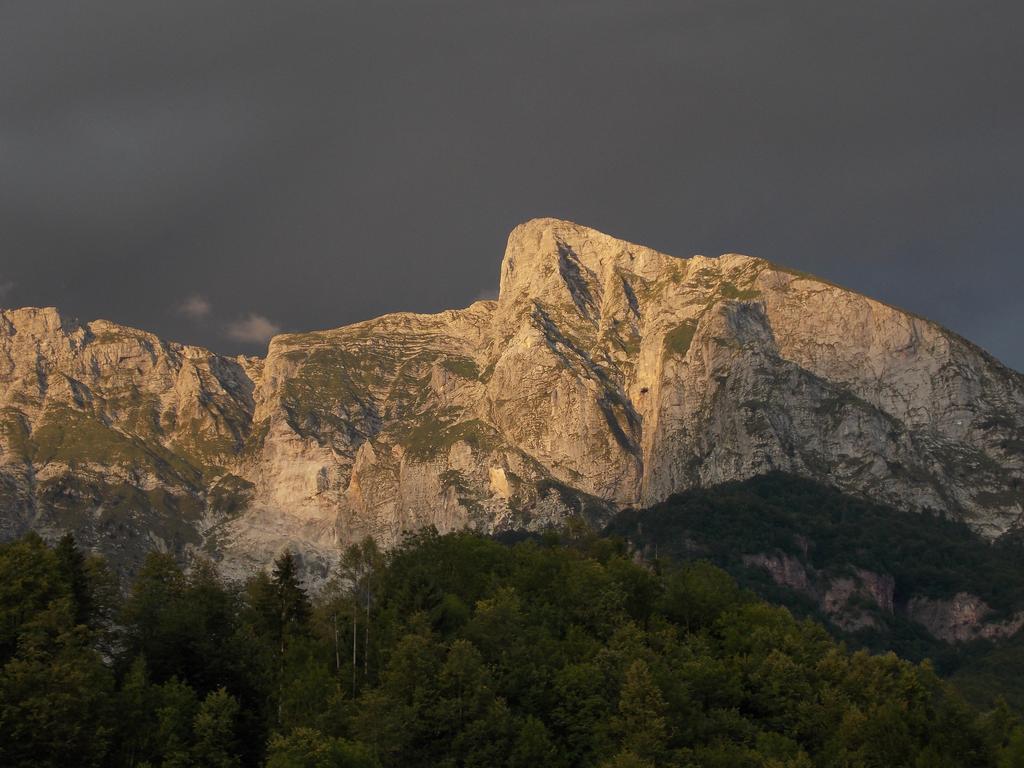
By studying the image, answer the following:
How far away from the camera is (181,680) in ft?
469

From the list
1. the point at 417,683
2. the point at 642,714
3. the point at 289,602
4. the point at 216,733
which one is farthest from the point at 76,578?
the point at 642,714

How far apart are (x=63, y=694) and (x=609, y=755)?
2170 inches

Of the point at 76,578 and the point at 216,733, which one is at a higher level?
the point at 76,578

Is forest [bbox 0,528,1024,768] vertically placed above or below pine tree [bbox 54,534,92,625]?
below

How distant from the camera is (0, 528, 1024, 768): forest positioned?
122312 millimetres

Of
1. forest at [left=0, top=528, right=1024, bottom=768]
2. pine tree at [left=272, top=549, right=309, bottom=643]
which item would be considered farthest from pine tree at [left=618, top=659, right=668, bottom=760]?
pine tree at [left=272, top=549, right=309, bottom=643]

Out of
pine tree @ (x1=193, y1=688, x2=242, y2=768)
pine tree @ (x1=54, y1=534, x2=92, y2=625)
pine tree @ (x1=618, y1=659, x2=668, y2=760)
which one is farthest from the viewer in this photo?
pine tree @ (x1=54, y1=534, x2=92, y2=625)

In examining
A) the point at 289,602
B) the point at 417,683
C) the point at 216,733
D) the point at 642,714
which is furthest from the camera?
the point at 289,602

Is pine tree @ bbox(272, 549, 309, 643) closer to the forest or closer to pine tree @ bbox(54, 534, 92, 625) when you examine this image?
the forest

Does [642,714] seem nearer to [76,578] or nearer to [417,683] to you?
[417,683]

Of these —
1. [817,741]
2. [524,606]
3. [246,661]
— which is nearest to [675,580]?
[524,606]

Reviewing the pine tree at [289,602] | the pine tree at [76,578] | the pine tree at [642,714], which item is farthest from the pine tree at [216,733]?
the pine tree at [642,714]

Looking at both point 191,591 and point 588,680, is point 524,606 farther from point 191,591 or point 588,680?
point 191,591

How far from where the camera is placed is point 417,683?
5379 inches
